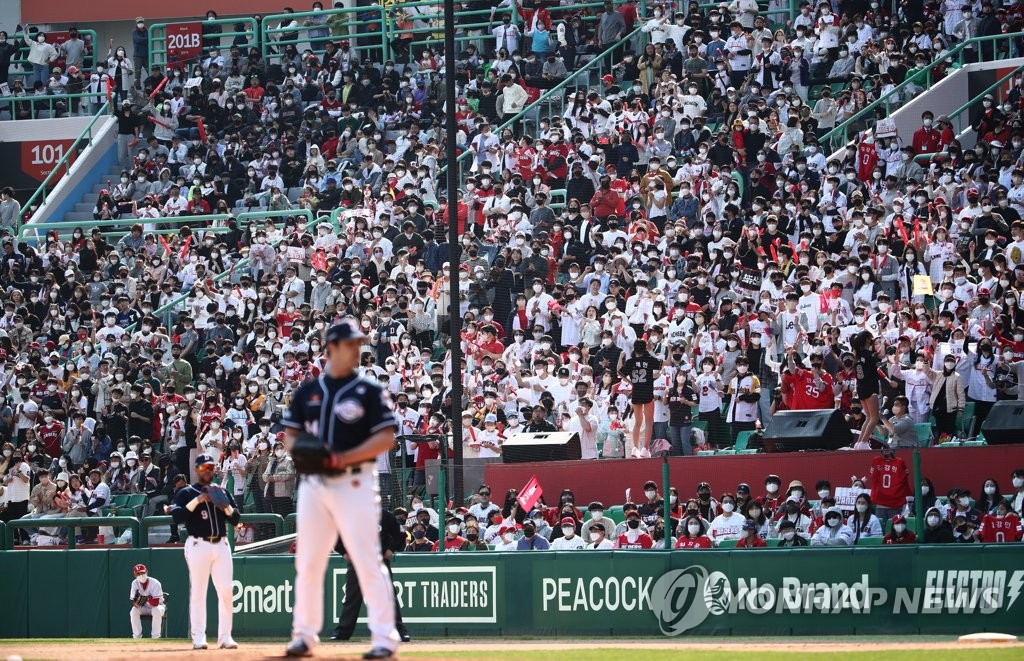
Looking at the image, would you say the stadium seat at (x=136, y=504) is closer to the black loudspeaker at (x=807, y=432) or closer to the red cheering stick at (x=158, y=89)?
the black loudspeaker at (x=807, y=432)

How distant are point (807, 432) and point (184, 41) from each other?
26.0 metres

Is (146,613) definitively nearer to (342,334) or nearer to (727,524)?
(727,524)

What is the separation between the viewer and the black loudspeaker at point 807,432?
747 inches

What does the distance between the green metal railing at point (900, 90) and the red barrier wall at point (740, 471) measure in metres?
9.78

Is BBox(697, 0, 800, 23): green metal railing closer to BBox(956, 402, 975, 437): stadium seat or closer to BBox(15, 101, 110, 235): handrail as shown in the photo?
BBox(956, 402, 975, 437): stadium seat

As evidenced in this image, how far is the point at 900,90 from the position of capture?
28.2 m

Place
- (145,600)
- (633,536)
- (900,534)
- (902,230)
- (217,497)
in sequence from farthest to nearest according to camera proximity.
Answer: 1. (902,230)
2. (145,600)
3. (633,536)
4. (900,534)
5. (217,497)

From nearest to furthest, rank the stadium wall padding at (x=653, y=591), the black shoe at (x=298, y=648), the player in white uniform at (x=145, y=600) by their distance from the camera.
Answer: the black shoe at (x=298, y=648), the stadium wall padding at (x=653, y=591), the player in white uniform at (x=145, y=600)

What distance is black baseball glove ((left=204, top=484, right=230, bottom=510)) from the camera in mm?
15234

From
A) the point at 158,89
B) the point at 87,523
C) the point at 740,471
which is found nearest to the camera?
the point at 740,471

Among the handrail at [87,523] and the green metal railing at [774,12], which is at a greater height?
the green metal railing at [774,12]

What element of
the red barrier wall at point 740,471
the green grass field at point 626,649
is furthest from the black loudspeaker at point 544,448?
the green grass field at point 626,649

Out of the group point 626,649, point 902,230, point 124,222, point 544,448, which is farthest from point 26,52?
point 626,649

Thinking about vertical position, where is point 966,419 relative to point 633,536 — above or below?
above
